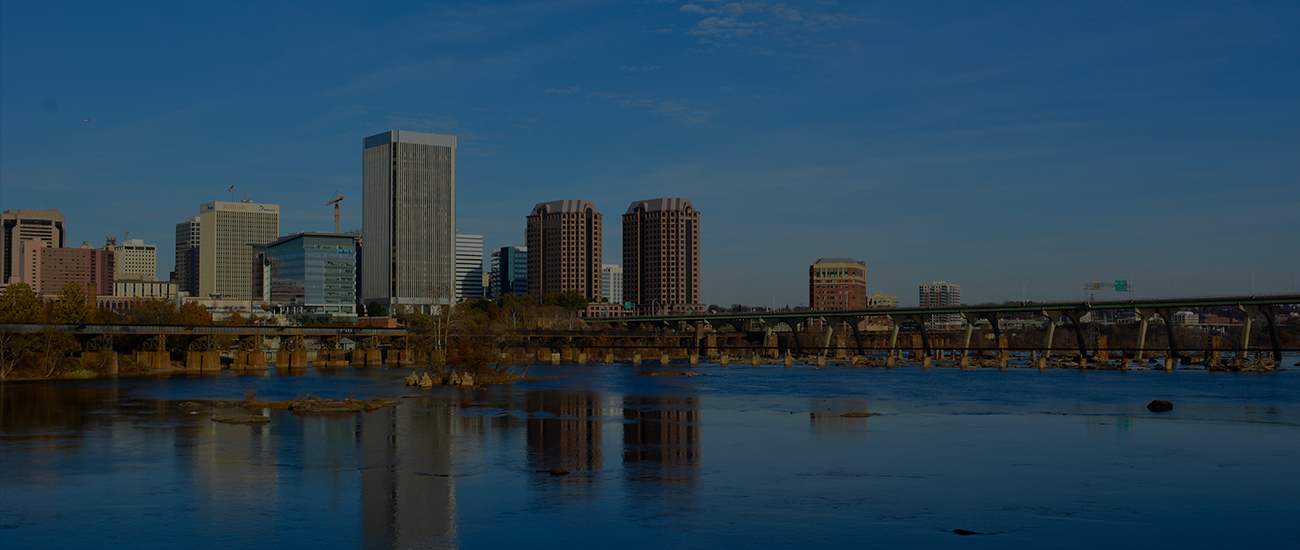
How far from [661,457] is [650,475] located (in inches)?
213

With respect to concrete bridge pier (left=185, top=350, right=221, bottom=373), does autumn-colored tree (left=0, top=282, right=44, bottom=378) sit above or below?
above

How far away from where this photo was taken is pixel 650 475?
135 feet

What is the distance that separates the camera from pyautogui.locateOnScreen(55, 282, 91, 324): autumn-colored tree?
13562 centimetres

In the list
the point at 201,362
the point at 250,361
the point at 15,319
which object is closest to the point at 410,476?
the point at 201,362

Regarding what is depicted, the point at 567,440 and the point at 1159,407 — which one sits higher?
the point at 567,440

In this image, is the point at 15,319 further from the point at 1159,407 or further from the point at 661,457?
the point at 1159,407

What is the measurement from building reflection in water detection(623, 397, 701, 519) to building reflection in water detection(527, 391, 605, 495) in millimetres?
1644

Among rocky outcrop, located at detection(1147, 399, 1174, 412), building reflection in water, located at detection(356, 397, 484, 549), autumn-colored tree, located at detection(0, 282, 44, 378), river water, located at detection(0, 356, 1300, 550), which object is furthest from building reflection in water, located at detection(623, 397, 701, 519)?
autumn-colored tree, located at detection(0, 282, 44, 378)

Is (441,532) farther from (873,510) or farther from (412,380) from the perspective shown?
(412,380)

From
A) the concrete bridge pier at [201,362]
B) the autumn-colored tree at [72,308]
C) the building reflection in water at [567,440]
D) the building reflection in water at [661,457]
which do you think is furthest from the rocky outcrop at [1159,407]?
the autumn-colored tree at [72,308]

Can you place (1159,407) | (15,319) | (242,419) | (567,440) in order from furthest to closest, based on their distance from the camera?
(15,319) → (1159,407) → (242,419) → (567,440)

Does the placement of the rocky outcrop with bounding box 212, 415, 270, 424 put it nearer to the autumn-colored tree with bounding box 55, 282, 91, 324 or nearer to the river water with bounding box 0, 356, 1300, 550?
the river water with bounding box 0, 356, 1300, 550

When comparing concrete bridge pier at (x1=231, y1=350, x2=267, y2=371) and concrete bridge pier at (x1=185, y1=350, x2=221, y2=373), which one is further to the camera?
concrete bridge pier at (x1=231, y1=350, x2=267, y2=371)

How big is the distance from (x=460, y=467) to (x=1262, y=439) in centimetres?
4363
